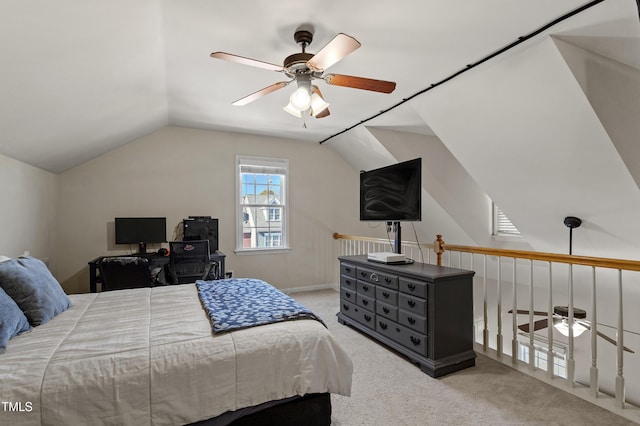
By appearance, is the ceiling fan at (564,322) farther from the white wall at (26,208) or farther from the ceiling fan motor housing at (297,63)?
the white wall at (26,208)

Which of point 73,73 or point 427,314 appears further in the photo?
point 427,314

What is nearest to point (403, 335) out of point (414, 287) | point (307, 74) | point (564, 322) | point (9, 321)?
point (414, 287)

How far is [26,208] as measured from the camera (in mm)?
3207

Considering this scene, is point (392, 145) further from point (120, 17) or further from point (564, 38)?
point (120, 17)

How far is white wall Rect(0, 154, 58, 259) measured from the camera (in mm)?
2854

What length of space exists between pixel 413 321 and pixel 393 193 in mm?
1267

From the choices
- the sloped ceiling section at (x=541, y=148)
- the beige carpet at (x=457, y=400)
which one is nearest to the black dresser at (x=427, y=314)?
the beige carpet at (x=457, y=400)

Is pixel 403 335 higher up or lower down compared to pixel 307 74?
lower down

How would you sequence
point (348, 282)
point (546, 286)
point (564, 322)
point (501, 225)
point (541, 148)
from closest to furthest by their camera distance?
point (541, 148) → point (564, 322) → point (348, 282) → point (546, 286) → point (501, 225)

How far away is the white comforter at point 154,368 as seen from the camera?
1284mm

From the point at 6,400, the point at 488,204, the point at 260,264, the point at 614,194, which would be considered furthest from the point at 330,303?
the point at 6,400

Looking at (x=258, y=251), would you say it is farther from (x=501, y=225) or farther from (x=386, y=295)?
(x=501, y=225)

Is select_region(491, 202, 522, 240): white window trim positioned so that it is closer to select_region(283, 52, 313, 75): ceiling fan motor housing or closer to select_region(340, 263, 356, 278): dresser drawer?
select_region(340, 263, 356, 278): dresser drawer

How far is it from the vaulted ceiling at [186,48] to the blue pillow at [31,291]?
44.8 inches
